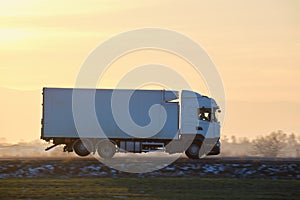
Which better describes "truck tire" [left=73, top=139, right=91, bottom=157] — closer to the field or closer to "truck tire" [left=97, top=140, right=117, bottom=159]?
"truck tire" [left=97, top=140, right=117, bottom=159]

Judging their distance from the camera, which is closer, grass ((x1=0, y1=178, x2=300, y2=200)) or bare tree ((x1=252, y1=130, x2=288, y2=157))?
grass ((x1=0, y1=178, x2=300, y2=200))

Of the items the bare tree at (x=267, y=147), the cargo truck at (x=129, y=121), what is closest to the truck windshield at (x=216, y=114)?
the cargo truck at (x=129, y=121)

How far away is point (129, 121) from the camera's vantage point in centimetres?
4519

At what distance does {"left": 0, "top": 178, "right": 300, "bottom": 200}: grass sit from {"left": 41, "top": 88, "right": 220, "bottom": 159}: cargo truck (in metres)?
9.06

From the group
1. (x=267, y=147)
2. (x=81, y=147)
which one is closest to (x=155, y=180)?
(x=81, y=147)

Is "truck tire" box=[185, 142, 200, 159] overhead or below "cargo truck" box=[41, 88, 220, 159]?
below

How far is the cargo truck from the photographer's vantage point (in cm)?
4491

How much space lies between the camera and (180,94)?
4512 cm

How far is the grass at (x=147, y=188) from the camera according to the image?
2972 cm

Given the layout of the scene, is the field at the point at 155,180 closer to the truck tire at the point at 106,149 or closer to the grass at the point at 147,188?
the grass at the point at 147,188

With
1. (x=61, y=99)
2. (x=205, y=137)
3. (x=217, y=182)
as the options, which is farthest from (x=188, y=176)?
(x=61, y=99)

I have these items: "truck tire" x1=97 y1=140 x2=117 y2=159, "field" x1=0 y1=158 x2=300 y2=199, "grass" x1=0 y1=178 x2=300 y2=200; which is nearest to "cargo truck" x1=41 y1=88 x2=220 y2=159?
"truck tire" x1=97 y1=140 x2=117 y2=159

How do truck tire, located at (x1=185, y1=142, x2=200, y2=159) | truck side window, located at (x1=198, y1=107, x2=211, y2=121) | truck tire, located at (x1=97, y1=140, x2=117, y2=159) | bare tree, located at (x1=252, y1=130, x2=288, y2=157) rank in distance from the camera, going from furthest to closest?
bare tree, located at (x1=252, y1=130, x2=288, y2=157), truck tire, located at (x1=185, y1=142, x2=200, y2=159), truck side window, located at (x1=198, y1=107, x2=211, y2=121), truck tire, located at (x1=97, y1=140, x2=117, y2=159)

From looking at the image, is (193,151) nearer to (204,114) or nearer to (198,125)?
(198,125)
